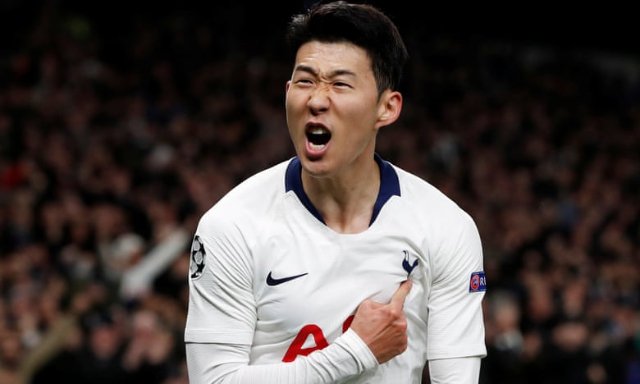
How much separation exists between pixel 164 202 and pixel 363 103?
24.9ft

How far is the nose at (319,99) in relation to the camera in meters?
3.39

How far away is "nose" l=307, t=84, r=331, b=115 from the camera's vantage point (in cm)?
339

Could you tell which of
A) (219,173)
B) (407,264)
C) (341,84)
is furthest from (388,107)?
(219,173)

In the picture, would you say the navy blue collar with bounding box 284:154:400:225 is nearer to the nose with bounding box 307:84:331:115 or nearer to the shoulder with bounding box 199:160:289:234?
the shoulder with bounding box 199:160:289:234

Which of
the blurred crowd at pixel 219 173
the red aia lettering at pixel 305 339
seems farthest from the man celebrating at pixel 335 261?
the blurred crowd at pixel 219 173

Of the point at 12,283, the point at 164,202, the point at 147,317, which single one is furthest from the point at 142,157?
the point at 147,317

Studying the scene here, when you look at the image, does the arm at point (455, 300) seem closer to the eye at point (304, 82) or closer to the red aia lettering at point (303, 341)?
the red aia lettering at point (303, 341)

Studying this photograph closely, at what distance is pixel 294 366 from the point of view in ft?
11.0

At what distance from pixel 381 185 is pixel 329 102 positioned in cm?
42

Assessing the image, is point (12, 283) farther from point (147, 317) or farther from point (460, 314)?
point (460, 314)

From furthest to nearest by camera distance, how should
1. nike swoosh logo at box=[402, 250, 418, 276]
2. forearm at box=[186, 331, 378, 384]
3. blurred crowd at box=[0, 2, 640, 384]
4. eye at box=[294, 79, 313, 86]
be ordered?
blurred crowd at box=[0, 2, 640, 384] < nike swoosh logo at box=[402, 250, 418, 276] < eye at box=[294, 79, 313, 86] < forearm at box=[186, 331, 378, 384]

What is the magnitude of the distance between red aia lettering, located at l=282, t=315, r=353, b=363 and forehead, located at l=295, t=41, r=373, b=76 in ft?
2.35

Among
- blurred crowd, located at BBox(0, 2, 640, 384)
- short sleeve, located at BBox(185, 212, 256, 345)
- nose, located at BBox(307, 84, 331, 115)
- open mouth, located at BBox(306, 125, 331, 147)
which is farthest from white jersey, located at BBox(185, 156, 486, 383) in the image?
blurred crowd, located at BBox(0, 2, 640, 384)

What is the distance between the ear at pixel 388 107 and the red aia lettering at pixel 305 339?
591 millimetres
